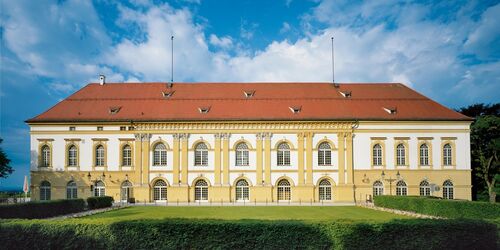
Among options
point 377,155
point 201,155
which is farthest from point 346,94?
point 201,155

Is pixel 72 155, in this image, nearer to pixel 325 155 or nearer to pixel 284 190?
pixel 284 190

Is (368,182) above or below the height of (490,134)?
below

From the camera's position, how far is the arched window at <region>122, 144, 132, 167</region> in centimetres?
4525

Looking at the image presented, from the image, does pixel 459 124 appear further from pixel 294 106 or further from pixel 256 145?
pixel 256 145

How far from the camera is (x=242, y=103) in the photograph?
4678 centimetres

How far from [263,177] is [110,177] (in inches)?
617

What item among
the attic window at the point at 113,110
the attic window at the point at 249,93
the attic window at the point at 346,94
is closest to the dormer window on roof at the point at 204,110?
the attic window at the point at 249,93

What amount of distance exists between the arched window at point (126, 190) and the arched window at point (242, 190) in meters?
11.0

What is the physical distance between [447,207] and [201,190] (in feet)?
80.3

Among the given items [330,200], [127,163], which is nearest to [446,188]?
[330,200]

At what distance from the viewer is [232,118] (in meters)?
44.5

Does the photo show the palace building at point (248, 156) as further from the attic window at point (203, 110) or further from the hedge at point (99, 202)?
the hedge at point (99, 202)

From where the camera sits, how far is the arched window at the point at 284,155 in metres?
45.0

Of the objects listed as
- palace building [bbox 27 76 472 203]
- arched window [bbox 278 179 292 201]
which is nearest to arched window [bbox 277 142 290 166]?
palace building [bbox 27 76 472 203]
